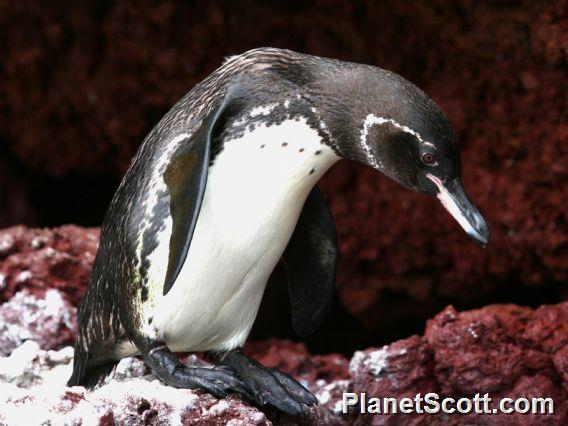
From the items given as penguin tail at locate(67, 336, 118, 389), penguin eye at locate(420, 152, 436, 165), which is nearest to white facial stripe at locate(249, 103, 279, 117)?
penguin eye at locate(420, 152, 436, 165)

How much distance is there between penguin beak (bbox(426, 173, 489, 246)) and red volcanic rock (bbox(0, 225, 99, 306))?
5.00 ft

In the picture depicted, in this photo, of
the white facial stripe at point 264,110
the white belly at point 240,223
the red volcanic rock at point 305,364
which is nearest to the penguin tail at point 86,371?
the white belly at point 240,223

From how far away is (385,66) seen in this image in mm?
4406

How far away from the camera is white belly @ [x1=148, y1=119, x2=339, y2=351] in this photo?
2668 millimetres

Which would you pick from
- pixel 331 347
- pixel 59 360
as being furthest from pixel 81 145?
pixel 59 360

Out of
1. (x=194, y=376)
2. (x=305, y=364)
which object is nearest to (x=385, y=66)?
(x=305, y=364)

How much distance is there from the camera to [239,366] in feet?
9.50

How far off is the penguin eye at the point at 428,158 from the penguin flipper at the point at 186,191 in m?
0.51

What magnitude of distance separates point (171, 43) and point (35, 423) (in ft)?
8.21

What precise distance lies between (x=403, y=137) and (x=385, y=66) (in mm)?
1880

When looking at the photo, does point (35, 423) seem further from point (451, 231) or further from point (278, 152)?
point (451, 231)

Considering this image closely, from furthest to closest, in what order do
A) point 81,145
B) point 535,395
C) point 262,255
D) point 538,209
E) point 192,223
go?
point 81,145, point 538,209, point 535,395, point 262,255, point 192,223

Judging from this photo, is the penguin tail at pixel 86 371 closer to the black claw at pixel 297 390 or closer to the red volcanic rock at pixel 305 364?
the black claw at pixel 297 390

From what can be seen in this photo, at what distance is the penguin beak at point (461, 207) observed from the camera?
2.62m
